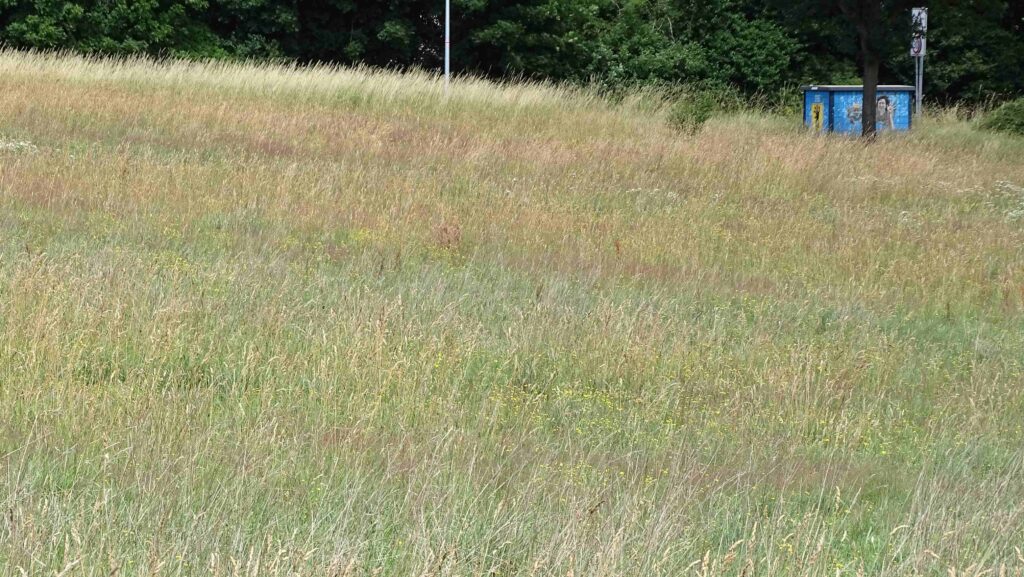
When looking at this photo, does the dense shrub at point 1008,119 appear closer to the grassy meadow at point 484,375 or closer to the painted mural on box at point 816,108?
the painted mural on box at point 816,108

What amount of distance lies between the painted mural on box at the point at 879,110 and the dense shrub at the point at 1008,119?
75.2 inches

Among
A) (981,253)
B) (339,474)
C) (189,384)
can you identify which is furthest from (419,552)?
(981,253)

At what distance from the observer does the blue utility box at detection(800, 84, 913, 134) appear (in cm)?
2522

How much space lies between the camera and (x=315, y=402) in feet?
14.9

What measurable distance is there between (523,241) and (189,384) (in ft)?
16.5

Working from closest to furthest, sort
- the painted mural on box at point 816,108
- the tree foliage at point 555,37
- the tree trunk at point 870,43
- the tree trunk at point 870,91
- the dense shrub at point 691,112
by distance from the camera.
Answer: the dense shrub at point 691,112, the tree trunk at point 870,43, the tree trunk at point 870,91, the painted mural on box at point 816,108, the tree foliage at point 555,37

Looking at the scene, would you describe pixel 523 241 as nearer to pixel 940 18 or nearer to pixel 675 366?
pixel 675 366

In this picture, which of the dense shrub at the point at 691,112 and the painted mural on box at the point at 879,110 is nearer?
the dense shrub at the point at 691,112

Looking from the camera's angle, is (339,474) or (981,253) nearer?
(339,474)

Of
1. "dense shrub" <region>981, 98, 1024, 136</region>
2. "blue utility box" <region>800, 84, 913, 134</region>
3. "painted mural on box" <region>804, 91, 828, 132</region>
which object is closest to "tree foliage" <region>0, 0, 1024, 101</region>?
"dense shrub" <region>981, 98, 1024, 136</region>

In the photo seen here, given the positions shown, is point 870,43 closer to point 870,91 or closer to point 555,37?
point 870,91

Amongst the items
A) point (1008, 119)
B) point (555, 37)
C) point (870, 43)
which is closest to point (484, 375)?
point (870, 43)

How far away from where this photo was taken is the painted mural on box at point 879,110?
25.2 meters

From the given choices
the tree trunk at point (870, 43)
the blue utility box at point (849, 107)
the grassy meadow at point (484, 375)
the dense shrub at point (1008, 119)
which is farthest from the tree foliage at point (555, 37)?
the grassy meadow at point (484, 375)
